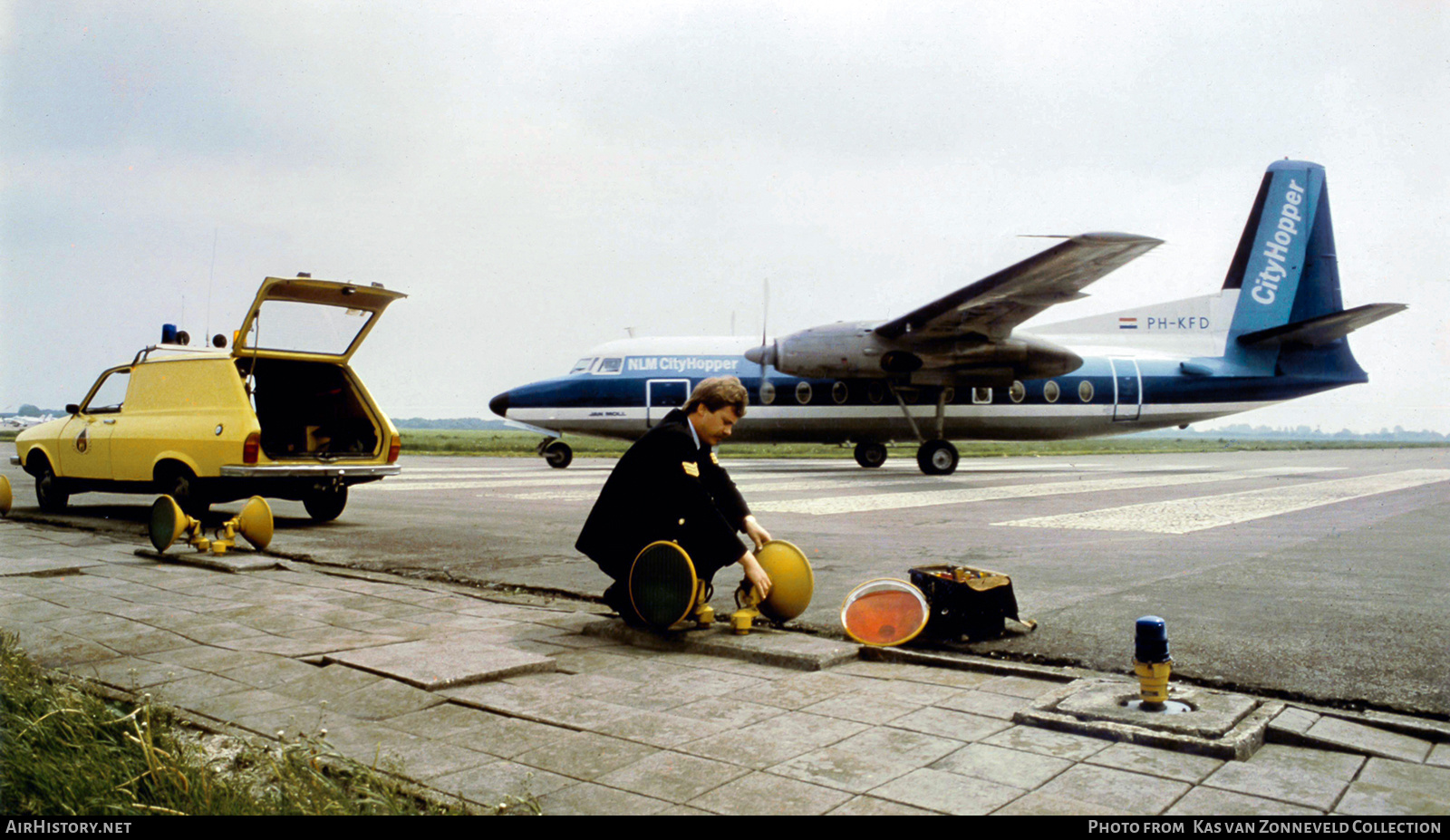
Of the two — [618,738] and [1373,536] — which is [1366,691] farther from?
[1373,536]

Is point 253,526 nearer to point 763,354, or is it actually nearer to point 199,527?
point 199,527

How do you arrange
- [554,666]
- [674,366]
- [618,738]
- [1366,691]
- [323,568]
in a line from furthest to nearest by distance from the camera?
[674,366], [323,568], [554,666], [1366,691], [618,738]

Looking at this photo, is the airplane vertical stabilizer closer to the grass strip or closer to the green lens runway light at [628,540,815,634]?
the green lens runway light at [628,540,815,634]

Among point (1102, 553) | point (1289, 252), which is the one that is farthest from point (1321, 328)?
point (1102, 553)

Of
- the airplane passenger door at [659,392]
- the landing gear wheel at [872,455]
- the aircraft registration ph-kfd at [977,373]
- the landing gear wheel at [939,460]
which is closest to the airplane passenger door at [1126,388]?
the aircraft registration ph-kfd at [977,373]

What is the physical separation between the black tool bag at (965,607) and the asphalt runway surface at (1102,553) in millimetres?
85

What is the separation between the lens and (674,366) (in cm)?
1917

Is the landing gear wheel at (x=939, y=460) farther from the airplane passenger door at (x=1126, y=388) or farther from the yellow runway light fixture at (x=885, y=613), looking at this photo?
the yellow runway light fixture at (x=885, y=613)

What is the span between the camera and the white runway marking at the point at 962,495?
396 inches

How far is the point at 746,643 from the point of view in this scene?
147 inches

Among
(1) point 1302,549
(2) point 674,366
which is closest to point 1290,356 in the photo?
(2) point 674,366

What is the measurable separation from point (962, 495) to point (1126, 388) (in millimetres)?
9136

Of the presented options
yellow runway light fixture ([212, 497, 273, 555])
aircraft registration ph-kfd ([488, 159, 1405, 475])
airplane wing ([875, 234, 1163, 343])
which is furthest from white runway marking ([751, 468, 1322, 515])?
yellow runway light fixture ([212, 497, 273, 555])
